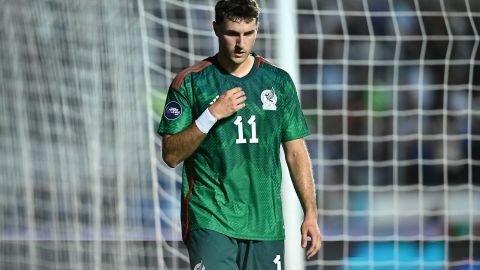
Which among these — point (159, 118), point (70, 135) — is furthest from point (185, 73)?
point (159, 118)

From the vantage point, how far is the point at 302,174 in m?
4.76

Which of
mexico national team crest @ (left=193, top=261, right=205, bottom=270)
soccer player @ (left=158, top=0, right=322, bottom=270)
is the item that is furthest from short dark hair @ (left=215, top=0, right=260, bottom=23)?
mexico national team crest @ (left=193, top=261, right=205, bottom=270)

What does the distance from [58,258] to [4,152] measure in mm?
1067

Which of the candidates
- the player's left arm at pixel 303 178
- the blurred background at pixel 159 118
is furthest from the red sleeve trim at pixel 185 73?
the blurred background at pixel 159 118

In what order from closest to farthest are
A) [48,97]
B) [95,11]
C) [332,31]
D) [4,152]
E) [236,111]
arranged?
[236,111] < [95,11] < [48,97] < [4,152] < [332,31]

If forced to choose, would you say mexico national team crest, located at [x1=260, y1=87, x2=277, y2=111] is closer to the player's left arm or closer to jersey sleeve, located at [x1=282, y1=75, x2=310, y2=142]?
jersey sleeve, located at [x1=282, y1=75, x2=310, y2=142]

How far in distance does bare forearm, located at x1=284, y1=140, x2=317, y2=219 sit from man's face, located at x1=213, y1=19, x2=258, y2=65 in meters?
0.44

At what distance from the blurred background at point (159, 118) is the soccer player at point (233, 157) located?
1.80m

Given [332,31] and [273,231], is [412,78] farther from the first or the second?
[273,231]

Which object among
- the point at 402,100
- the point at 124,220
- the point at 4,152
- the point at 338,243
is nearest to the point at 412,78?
the point at 402,100

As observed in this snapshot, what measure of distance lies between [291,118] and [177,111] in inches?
18.1

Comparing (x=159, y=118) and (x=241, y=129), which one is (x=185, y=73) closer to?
(x=241, y=129)

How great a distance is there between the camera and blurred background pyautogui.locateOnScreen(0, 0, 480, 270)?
8.21m

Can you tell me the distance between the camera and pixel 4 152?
9047mm
